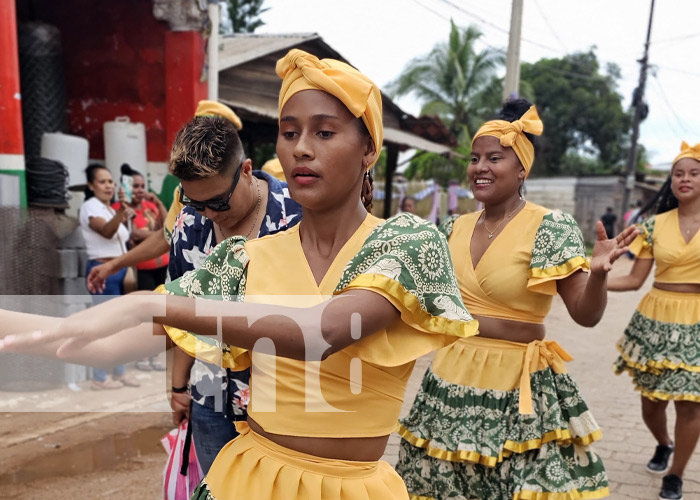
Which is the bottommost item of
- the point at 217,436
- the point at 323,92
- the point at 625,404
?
the point at 625,404

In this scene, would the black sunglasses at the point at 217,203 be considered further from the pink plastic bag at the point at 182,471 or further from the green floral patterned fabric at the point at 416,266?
the green floral patterned fabric at the point at 416,266

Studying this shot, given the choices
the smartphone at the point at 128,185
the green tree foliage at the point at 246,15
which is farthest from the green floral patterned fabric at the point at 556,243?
the green tree foliage at the point at 246,15

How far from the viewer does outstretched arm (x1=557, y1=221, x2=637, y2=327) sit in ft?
8.43

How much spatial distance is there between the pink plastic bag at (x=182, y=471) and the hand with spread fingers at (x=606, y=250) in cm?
175

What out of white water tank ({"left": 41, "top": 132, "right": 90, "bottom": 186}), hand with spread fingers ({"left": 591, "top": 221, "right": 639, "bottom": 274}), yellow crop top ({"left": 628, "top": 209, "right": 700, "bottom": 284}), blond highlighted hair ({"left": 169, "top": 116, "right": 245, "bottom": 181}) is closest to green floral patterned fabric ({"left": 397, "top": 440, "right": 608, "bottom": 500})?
hand with spread fingers ({"left": 591, "top": 221, "right": 639, "bottom": 274})

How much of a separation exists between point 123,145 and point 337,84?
631 cm

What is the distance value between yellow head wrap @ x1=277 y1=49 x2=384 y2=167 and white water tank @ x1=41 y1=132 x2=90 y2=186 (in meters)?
5.88

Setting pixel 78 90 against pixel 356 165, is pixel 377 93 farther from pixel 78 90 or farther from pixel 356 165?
pixel 78 90

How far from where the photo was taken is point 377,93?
5.32 ft

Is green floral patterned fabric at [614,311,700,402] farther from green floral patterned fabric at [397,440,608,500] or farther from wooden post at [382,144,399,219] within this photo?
wooden post at [382,144,399,219]

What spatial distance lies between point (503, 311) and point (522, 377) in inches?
11.9

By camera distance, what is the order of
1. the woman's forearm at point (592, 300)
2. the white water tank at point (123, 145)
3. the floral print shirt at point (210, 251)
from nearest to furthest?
the floral print shirt at point (210, 251), the woman's forearm at point (592, 300), the white water tank at point (123, 145)

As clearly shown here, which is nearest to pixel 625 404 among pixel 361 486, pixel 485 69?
pixel 361 486

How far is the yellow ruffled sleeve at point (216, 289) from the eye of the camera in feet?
5.33
